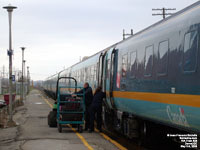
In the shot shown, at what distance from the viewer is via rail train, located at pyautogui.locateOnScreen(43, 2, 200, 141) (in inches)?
293

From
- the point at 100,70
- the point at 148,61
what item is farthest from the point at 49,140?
the point at 100,70

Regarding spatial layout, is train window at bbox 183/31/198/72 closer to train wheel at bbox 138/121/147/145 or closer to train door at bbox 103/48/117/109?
train wheel at bbox 138/121/147/145

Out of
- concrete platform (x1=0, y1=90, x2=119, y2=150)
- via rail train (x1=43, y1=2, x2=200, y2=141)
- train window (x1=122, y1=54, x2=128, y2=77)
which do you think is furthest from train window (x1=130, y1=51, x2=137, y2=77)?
concrete platform (x1=0, y1=90, x2=119, y2=150)

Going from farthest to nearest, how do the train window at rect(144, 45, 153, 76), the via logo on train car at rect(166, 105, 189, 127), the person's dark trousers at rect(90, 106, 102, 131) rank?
the person's dark trousers at rect(90, 106, 102, 131) → the train window at rect(144, 45, 153, 76) → the via logo on train car at rect(166, 105, 189, 127)

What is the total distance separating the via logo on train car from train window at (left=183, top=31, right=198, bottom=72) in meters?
0.82

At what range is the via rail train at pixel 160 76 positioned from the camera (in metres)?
7.45

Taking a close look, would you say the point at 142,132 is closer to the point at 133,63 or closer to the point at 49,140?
the point at 133,63

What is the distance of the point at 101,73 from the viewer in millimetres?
17250

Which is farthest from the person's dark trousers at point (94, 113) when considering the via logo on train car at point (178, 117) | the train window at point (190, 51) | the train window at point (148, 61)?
the train window at point (190, 51)

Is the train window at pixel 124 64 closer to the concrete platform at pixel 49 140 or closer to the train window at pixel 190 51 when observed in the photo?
the concrete platform at pixel 49 140

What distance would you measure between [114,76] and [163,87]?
5.62m

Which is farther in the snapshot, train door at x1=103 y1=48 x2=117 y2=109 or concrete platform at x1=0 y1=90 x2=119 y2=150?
train door at x1=103 y1=48 x2=117 y2=109

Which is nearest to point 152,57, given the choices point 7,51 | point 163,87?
point 163,87

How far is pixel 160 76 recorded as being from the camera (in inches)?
359
